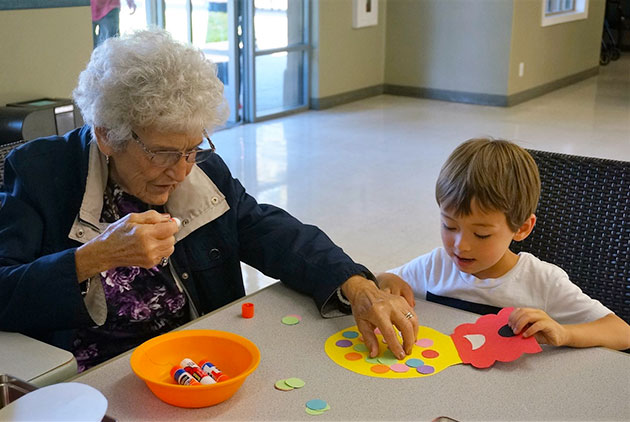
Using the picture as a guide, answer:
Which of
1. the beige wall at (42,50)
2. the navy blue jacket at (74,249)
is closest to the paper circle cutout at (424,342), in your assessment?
the navy blue jacket at (74,249)

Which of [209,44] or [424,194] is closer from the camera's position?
[424,194]

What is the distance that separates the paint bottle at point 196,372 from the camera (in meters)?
1.21

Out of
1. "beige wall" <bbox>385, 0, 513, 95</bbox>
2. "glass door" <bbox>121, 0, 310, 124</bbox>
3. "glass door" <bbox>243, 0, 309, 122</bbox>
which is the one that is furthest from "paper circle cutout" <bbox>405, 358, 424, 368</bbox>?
"beige wall" <bbox>385, 0, 513, 95</bbox>

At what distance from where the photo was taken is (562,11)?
28.2ft

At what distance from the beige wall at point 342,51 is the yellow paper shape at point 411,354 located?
6.10 m

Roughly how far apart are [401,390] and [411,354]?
144mm

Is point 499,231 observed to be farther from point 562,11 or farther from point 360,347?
point 562,11

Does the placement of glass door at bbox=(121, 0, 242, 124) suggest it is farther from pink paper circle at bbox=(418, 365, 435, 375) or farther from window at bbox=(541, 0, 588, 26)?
pink paper circle at bbox=(418, 365, 435, 375)

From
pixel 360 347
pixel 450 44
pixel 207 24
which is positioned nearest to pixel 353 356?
pixel 360 347

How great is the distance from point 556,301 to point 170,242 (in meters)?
0.80

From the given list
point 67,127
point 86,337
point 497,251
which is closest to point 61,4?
point 67,127

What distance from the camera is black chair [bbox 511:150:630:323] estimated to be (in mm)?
1774

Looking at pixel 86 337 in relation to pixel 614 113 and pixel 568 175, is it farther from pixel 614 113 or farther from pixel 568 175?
pixel 614 113

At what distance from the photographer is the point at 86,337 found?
5.43ft
